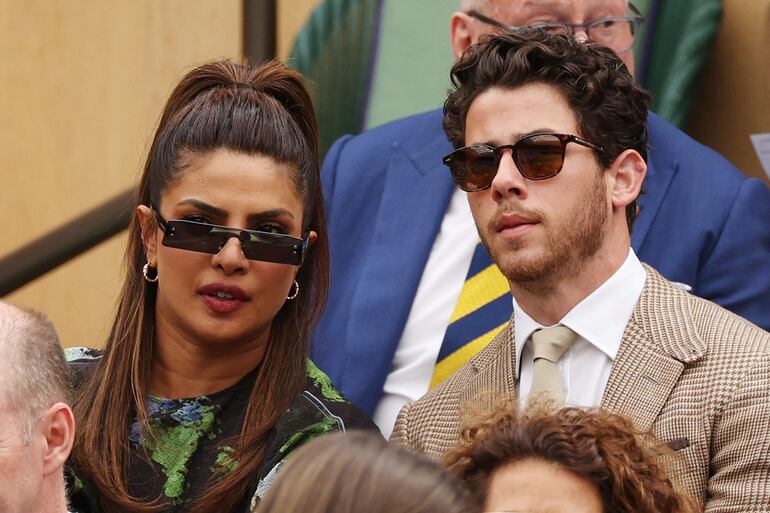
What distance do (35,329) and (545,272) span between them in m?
0.98

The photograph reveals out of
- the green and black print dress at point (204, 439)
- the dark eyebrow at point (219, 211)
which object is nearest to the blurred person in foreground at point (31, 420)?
the green and black print dress at point (204, 439)

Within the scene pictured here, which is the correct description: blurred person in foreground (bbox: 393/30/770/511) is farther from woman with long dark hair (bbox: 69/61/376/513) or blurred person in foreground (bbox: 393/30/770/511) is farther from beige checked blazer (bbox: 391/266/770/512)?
woman with long dark hair (bbox: 69/61/376/513)

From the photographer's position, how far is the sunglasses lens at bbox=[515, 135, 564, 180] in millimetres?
2889

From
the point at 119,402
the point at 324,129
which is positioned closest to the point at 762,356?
the point at 119,402

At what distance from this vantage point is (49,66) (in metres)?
4.41

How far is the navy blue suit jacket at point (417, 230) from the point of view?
3.32 meters

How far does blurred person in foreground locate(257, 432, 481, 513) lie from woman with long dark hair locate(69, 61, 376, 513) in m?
1.13

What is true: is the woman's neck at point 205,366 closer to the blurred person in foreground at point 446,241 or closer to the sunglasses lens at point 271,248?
the sunglasses lens at point 271,248

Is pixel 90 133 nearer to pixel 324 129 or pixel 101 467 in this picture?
pixel 324 129

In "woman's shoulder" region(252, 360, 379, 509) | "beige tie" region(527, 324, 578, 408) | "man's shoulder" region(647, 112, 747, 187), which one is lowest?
"woman's shoulder" region(252, 360, 379, 509)

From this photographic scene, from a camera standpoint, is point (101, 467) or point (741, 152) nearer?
point (101, 467)

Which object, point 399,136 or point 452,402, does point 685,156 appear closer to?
point 399,136

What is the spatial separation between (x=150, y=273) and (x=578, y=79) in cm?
95

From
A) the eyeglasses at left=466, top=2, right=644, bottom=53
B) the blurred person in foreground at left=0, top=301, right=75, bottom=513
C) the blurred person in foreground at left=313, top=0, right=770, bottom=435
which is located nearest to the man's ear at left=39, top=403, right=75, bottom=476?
the blurred person in foreground at left=0, top=301, right=75, bottom=513
